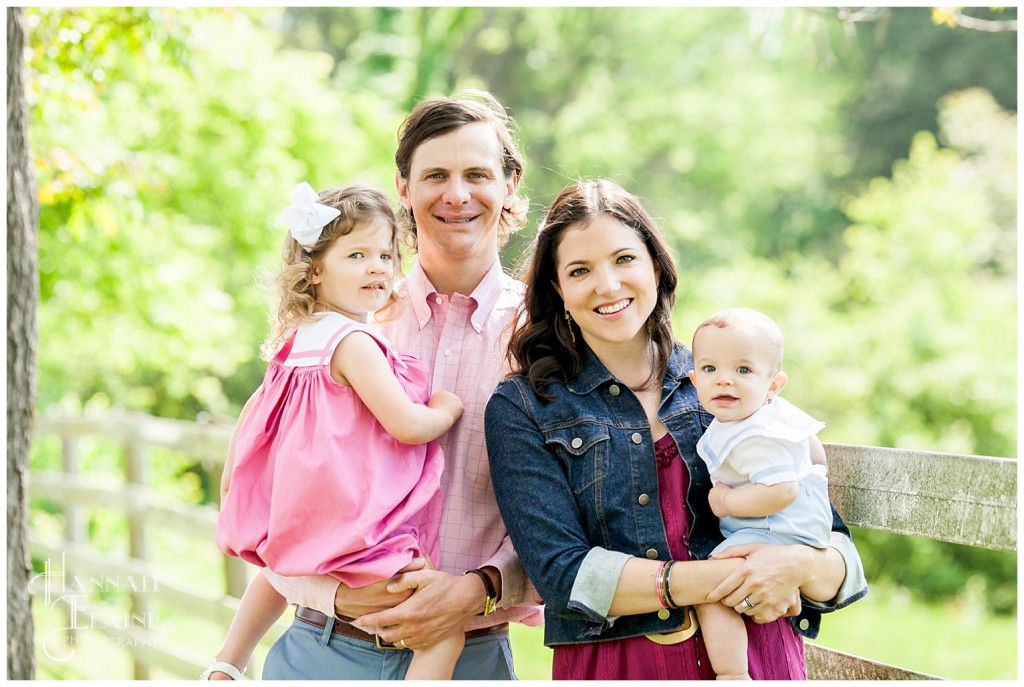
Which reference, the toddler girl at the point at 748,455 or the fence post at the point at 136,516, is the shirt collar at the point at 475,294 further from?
the fence post at the point at 136,516

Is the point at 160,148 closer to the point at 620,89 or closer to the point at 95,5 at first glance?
the point at 95,5

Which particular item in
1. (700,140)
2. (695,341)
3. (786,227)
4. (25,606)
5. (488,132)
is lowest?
(25,606)

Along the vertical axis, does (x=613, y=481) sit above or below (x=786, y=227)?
below

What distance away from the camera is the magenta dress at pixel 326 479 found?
230 centimetres

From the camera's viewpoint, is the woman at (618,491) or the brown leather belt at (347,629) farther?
the brown leather belt at (347,629)

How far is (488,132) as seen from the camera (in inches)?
103

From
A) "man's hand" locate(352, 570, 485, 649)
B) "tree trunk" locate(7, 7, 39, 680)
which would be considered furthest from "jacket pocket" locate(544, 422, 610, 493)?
"tree trunk" locate(7, 7, 39, 680)

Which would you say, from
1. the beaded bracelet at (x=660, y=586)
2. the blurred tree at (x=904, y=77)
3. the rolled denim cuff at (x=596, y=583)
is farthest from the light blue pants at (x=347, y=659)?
the blurred tree at (x=904, y=77)

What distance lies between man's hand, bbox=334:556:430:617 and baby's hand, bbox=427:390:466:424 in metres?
0.35

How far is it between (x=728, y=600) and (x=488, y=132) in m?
1.29

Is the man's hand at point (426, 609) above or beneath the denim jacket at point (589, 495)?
beneath

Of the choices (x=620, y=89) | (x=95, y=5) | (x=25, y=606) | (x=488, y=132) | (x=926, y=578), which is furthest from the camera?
(x=620, y=89)

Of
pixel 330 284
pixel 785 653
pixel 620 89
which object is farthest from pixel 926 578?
pixel 620 89

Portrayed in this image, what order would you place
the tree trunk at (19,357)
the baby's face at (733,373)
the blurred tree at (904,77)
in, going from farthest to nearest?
the blurred tree at (904,77) → the tree trunk at (19,357) → the baby's face at (733,373)
